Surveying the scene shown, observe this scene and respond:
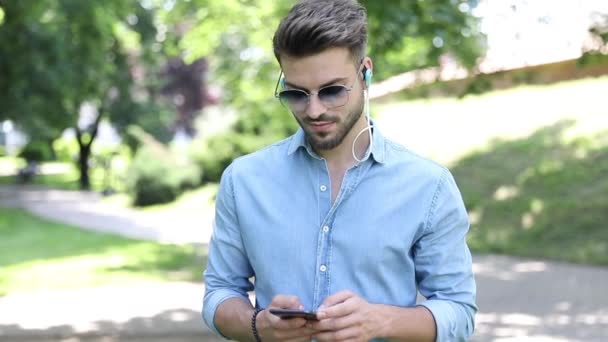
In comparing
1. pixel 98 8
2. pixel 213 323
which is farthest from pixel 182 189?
pixel 213 323

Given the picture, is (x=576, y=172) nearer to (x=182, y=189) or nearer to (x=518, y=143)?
(x=518, y=143)

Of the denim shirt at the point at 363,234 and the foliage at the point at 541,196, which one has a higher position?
the foliage at the point at 541,196

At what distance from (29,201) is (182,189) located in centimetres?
493

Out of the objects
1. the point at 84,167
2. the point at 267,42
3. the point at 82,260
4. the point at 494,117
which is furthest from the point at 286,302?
the point at 84,167

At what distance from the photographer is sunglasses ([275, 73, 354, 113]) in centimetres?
226

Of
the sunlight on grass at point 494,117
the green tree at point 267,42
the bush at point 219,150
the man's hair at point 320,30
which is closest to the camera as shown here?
the man's hair at point 320,30

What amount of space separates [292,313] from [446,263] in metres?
0.45

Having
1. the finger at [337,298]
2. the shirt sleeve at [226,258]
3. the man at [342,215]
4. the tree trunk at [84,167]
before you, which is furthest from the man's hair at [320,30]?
the tree trunk at [84,167]

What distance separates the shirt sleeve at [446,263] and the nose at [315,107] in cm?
35

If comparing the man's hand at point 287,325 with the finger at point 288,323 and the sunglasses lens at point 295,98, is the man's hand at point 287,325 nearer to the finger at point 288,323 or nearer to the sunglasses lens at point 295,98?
the finger at point 288,323

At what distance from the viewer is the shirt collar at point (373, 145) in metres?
2.37

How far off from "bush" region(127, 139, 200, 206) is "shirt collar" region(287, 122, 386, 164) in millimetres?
23630

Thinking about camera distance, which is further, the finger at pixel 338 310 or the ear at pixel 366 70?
the ear at pixel 366 70

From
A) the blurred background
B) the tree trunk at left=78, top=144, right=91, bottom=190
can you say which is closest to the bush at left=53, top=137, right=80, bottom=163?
the tree trunk at left=78, top=144, right=91, bottom=190
